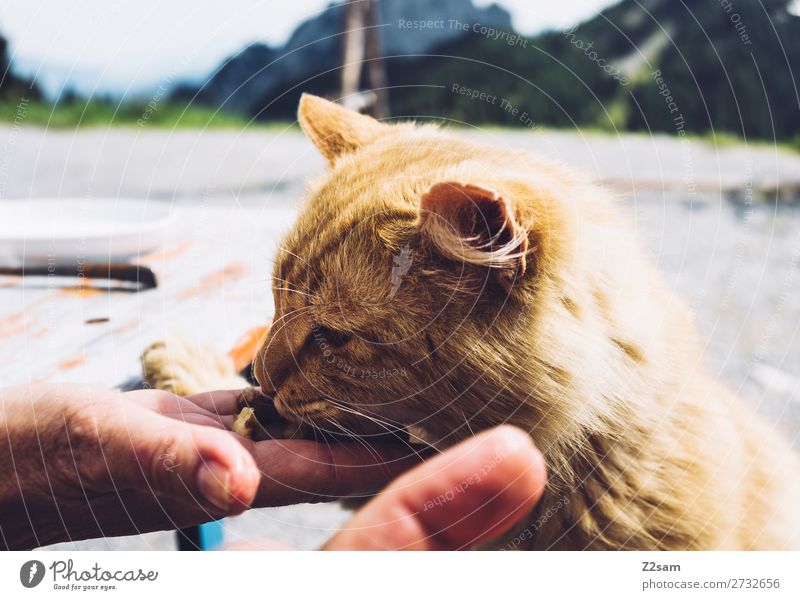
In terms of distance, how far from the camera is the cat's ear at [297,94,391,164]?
1.29 meters

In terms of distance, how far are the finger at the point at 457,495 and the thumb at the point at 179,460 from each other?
0.61 feet

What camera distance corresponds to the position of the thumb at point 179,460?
774mm

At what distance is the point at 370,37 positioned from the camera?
10.2ft

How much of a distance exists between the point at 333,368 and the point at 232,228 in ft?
3.09

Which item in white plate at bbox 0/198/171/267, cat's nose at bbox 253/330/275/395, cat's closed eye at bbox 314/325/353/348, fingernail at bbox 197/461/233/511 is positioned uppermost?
white plate at bbox 0/198/171/267

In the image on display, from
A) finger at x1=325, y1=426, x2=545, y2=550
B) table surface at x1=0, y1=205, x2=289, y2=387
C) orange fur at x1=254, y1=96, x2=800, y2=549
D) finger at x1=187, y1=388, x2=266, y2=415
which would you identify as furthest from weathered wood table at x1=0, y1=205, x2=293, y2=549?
finger at x1=325, y1=426, x2=545, y2=550

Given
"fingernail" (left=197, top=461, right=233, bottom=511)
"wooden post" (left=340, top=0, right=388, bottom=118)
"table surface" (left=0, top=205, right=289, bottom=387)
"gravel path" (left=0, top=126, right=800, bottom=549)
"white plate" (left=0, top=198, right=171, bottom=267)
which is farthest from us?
"wooden post" (left=340, top=0, right=388, bottom=118)

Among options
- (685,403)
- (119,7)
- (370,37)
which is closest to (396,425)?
(685,403)

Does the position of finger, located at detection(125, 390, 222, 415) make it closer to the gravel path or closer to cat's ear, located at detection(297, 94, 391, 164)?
cat's ear, located at detection(297, 94, 391, 164)

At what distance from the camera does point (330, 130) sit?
4.26ft

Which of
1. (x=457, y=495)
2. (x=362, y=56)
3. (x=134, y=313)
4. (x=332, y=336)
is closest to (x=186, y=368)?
(x=134, y=313)

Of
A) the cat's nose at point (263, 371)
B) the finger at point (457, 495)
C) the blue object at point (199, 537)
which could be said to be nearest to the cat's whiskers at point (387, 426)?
Result: the cat's nose at point (263, 371)

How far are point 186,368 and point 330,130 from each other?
1.77 ft

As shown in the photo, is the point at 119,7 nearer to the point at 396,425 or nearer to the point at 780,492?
the point at 396,425
